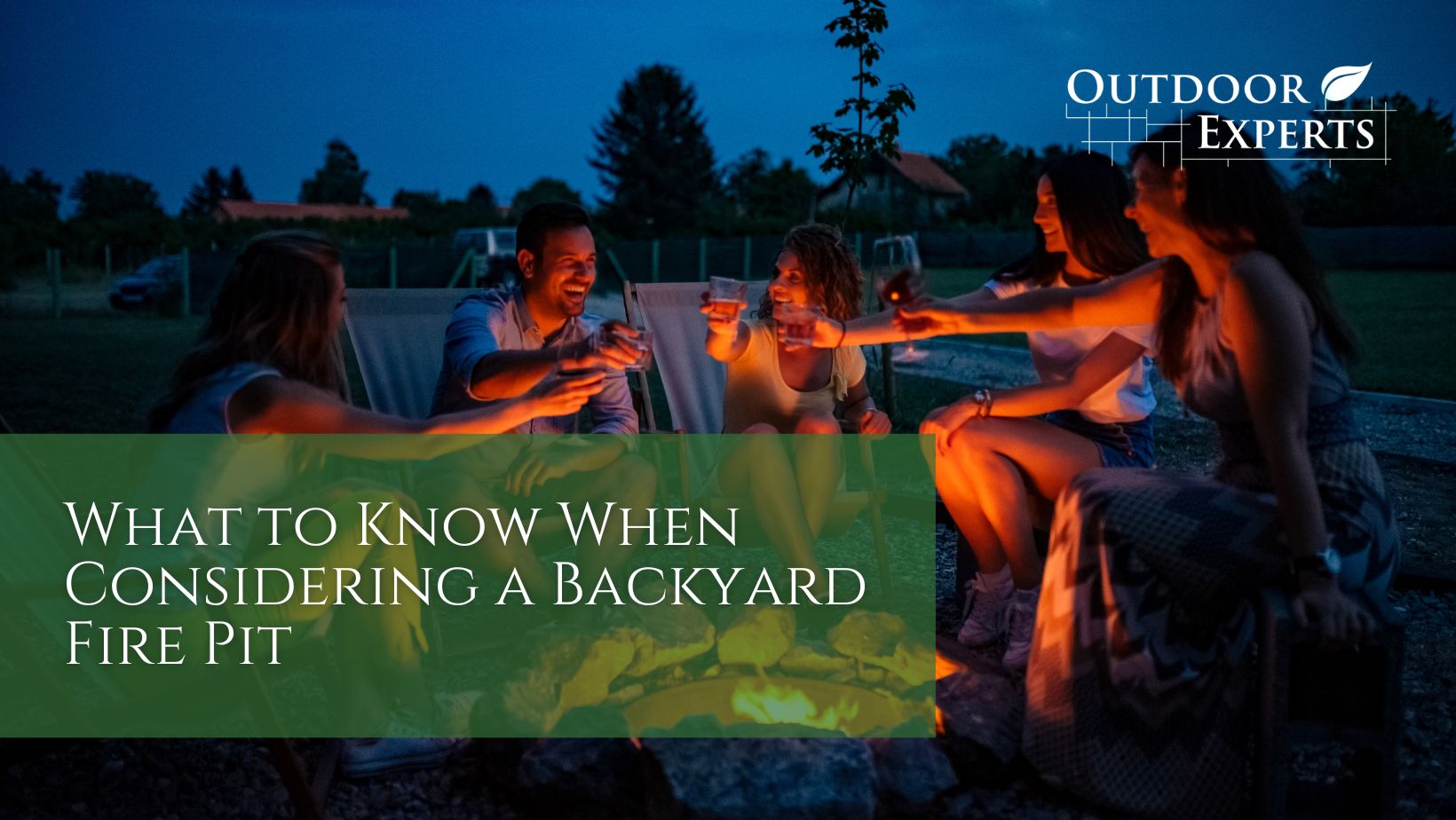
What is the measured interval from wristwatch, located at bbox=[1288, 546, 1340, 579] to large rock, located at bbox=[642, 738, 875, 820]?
86cm

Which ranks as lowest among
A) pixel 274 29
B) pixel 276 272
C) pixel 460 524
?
pixel 460 524

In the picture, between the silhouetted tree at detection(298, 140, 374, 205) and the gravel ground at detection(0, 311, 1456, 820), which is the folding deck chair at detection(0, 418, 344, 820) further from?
the silhouetted tree at detection(298, 140, 374, 205)

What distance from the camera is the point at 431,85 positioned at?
71562 mm

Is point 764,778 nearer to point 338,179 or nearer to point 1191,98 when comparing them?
point 1191,98

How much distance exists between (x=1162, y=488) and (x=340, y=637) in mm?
1749

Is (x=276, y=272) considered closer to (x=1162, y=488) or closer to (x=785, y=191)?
(x=1162, y=488)

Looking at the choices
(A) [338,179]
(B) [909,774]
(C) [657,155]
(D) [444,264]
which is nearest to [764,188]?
(C) [657,155]

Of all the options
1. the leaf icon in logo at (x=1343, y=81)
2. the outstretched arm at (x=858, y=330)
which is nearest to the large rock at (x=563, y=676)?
the outstretched arm at (x=858, y=330)

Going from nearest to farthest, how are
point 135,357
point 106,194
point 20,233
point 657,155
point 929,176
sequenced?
point 135,357 < point 20,233 < point 657,155 < point 929,176 < point 106,194

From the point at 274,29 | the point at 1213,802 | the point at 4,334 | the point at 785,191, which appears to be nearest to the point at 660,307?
the point at 1213,802

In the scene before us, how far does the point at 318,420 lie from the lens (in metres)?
2.06

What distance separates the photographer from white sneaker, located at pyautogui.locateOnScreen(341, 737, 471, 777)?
2303mm

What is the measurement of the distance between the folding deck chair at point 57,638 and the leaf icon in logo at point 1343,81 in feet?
17.9

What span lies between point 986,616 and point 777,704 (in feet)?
3.00
